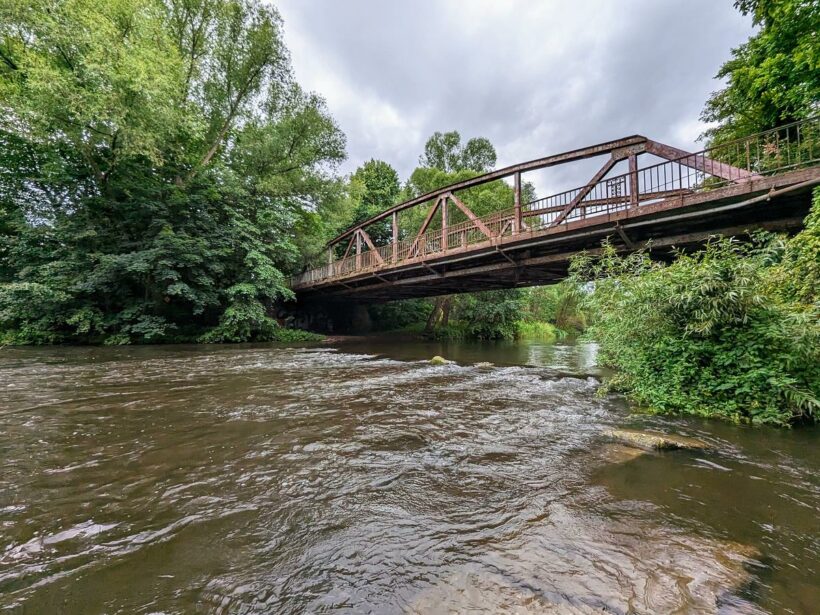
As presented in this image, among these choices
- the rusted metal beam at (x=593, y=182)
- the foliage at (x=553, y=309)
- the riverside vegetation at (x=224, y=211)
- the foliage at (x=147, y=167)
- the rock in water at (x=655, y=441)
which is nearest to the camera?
the rock in water at (x=655, y=441)

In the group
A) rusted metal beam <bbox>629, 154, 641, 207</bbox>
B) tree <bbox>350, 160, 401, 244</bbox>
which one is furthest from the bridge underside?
tree <bbox>350, 160, 401, 244</bbox>

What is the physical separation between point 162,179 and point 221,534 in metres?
19.1

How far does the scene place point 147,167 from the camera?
16.0 meters

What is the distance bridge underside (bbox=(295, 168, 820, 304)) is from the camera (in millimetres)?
6266

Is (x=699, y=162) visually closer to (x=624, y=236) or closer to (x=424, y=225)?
(x=624, y=236)

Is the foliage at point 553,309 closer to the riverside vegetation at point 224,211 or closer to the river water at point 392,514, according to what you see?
the riverside vegetation at point 224,211

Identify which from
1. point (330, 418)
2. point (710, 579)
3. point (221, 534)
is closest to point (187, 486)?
point (221, 534)

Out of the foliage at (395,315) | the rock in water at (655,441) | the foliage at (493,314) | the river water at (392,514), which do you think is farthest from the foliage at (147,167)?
the rock in water at (655,441)

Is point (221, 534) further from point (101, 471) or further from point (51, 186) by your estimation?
point (51, 186)

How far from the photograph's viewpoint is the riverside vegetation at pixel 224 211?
183 inches

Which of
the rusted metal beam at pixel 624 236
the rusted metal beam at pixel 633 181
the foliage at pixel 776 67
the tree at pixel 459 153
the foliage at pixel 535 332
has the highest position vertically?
the tree at pixel 459 153

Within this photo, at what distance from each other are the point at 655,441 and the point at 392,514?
121 inches

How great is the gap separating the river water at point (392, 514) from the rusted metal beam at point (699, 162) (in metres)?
5.43

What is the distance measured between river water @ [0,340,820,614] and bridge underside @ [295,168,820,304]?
4.69 meters
